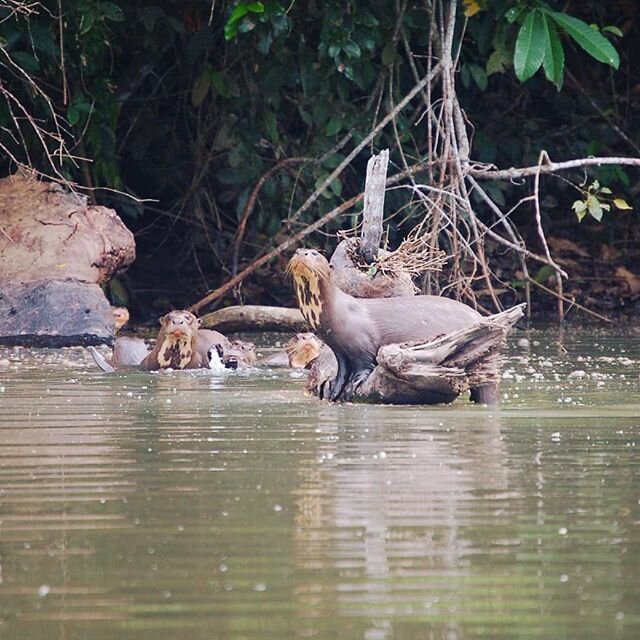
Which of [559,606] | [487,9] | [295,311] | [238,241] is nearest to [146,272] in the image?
[238,241]

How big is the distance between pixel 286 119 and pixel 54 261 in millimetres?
2830

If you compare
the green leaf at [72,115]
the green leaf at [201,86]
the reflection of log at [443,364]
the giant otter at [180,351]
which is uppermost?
the green leaf at [201,86]

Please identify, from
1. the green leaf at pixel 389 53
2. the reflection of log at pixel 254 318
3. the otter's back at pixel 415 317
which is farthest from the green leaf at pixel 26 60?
the otter's back at pixel 415 317

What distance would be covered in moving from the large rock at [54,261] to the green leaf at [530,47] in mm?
3166

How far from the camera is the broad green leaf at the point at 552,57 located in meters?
11.3

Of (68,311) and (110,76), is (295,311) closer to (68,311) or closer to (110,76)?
(68,311)

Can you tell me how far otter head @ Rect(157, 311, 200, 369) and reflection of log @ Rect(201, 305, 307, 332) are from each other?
1.86m

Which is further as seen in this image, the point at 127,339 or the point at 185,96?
the point at 185,96

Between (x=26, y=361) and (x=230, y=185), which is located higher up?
(x=230, y=185)

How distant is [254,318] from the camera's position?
12297 mm

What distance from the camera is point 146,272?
14.9m

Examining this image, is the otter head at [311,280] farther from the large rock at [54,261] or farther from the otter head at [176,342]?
the large rock at [54,261]

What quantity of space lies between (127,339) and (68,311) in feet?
3.64

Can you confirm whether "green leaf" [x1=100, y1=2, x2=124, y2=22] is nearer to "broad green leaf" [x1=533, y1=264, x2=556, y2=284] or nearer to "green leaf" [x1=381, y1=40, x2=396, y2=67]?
"green leaf" [x1=381, y1=40, x2=396, y2=67]
